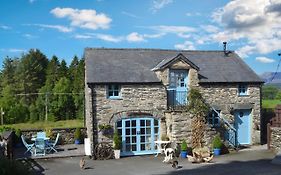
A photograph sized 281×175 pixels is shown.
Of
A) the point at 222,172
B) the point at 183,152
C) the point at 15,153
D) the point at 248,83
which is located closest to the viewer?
the point at 222,172

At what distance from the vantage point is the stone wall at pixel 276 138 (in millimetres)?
19266

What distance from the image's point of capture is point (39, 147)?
19.8 metres

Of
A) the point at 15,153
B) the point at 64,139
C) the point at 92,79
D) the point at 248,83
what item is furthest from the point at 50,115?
the point at 248,83

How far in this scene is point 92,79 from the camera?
62.1 ft

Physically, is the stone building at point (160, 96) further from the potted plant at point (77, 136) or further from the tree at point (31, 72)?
the tree at point (31, 72)

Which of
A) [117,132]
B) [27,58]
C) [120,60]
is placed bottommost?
[117,132]

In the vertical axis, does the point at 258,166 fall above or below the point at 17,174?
below

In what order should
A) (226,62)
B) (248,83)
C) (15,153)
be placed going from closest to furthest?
1. (15,153)
2. (248,83)
3. (226,62)

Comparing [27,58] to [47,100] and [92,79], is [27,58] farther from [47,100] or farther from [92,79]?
[92,79]

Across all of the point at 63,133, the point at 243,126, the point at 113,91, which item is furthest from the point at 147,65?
the point at 63,133

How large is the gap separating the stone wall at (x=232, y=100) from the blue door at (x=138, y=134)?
12.2 ft

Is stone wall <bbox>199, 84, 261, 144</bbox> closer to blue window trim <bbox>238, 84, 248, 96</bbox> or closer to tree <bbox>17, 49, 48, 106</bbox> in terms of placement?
blue window trim <bbox>238, 84, 248, 96</bbox>

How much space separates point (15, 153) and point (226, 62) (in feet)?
46.9

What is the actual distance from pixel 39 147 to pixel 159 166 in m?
7.36
